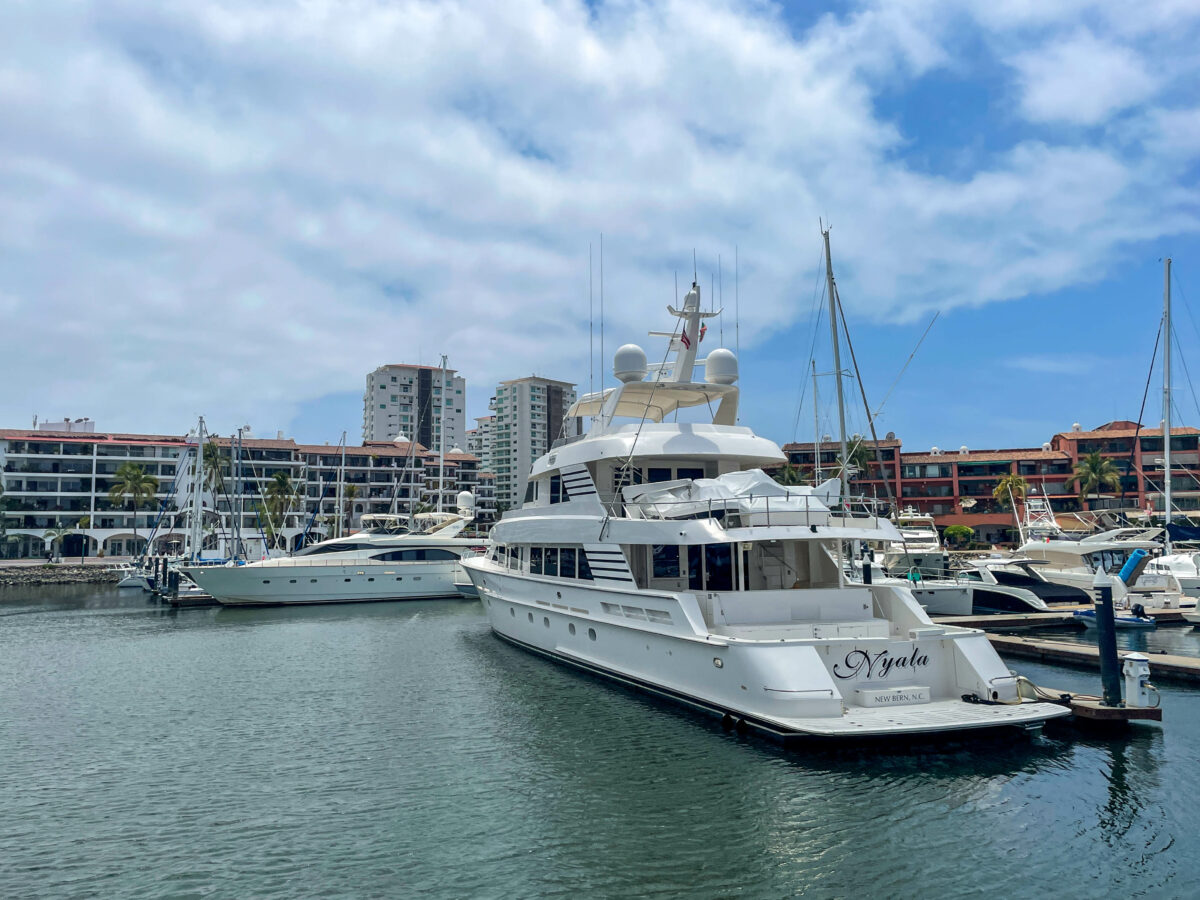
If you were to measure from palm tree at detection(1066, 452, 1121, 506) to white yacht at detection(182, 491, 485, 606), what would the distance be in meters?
51.9

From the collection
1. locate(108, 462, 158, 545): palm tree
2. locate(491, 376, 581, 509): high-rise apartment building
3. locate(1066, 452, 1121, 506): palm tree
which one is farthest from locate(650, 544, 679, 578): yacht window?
locate(491, 376, 581, 509): high-rise apartment building

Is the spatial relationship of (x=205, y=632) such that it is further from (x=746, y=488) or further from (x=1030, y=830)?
(x=1030, y=830)

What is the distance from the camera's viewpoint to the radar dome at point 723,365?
810 inches

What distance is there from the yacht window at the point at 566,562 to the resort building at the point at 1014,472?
5429cm

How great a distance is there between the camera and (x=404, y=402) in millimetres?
121250

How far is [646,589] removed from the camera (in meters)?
15.0

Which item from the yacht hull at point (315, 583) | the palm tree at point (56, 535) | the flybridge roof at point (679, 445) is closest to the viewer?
the flybridge roof at point (679, 445)

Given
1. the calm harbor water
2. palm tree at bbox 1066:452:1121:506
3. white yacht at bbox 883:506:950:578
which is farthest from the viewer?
palm tree at bbox 1066:452:1121:506

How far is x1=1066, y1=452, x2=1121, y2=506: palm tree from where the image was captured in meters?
63.4

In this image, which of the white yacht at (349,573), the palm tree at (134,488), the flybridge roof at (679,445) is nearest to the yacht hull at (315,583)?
the white yacht at (349,573)

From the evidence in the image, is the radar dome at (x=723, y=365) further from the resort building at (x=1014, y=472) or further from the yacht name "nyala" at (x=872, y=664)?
the resort building at (x=1014, y=472)

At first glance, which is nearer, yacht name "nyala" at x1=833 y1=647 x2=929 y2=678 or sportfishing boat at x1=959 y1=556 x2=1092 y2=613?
yacht name "nyala" at x1=833 y1=647 x2=929 y2=678

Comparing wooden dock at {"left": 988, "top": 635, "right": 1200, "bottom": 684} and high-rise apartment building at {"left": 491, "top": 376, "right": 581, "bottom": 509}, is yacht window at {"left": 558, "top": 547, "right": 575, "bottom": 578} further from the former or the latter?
high-rise apartment building at {"left": 491, "top": 376, "right": 581, "bottom": 509}

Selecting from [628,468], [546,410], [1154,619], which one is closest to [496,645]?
[628,468]
